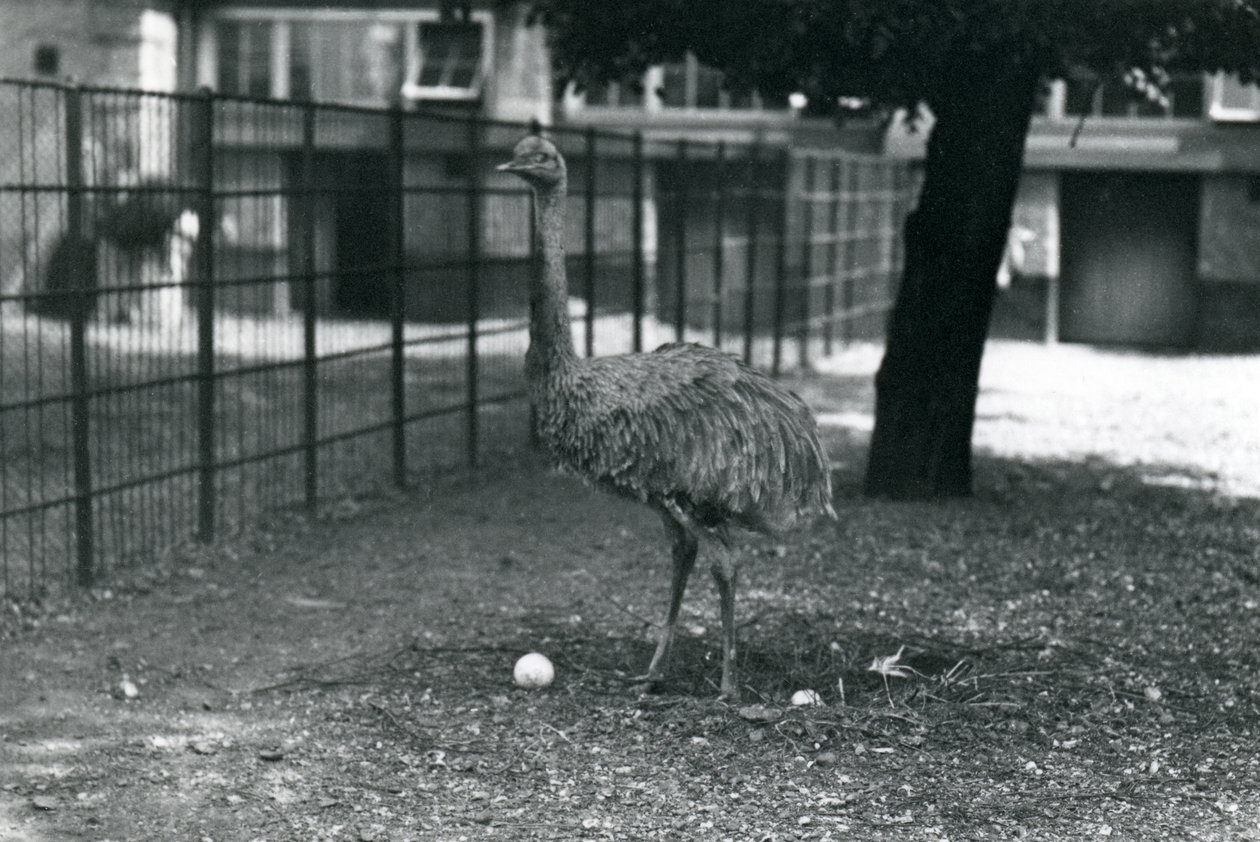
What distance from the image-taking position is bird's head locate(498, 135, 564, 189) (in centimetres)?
712

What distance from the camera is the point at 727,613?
23.3 feet

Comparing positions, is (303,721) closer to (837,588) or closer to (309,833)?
(309,833)

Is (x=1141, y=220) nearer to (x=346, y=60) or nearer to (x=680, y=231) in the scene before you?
(x=680, y=231)

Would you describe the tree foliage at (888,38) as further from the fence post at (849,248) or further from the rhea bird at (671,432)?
the fence post at (849,248)

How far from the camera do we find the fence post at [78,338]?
8484mm

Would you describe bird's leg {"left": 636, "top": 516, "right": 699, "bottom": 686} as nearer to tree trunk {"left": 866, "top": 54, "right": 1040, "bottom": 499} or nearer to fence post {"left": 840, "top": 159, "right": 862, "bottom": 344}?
tree trunk {"left": 866, "top": 54, "right": 1040, "bottom": 499}

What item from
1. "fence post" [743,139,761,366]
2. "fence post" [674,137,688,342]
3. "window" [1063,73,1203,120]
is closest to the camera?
"fence post" [674,137,688,342]

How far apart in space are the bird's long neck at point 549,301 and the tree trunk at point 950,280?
15.0 ft

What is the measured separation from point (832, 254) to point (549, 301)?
14.0 meters

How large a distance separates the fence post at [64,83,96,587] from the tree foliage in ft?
10.8

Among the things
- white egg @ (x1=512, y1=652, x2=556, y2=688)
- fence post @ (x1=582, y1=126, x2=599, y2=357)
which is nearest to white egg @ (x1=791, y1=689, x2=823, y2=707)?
white egg @ (x1=512, y1=652, x2=556, y2=688)

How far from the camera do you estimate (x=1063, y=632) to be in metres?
8.38

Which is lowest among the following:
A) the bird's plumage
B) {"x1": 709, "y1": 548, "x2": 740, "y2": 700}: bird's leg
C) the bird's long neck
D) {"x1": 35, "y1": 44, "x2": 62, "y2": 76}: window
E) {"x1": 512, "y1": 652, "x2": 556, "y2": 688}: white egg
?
{"x1": 512, "y1": 652, "x2": 556, "y2": 688}: white egg

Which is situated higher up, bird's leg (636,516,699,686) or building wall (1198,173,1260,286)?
building wall (1198,173,1260,286)
